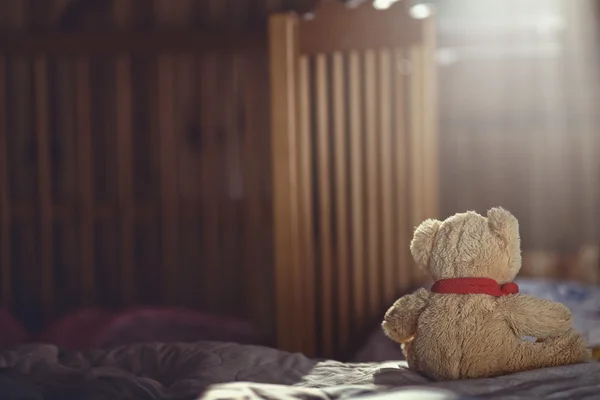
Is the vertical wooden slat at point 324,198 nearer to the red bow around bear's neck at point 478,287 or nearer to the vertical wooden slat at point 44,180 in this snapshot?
the red bow around bear's neck at point 478,287

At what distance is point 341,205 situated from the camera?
2252 millimetres

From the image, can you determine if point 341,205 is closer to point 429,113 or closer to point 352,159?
point 352,159

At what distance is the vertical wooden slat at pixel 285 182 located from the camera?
2.21m

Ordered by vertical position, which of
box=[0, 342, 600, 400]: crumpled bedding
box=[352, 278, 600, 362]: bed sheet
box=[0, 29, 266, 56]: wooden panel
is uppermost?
box=[0, 29, 266, 56]: wooden panel

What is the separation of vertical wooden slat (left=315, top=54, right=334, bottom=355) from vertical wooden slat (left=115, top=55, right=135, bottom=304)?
3.70ft

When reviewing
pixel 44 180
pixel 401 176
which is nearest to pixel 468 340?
pixel 401 176

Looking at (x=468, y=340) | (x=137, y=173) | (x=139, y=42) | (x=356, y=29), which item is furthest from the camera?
(x=137, y=173)

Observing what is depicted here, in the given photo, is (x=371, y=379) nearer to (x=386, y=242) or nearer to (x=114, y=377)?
(x=114, y=377)

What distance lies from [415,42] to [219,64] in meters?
1.14

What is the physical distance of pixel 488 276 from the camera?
119 cm

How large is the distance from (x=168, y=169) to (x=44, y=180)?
46cm

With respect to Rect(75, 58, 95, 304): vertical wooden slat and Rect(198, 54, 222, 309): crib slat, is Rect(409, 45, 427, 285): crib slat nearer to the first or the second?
Rect(198, 54, 222, 309): crib slat

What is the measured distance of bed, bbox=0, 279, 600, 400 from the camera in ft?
3.43

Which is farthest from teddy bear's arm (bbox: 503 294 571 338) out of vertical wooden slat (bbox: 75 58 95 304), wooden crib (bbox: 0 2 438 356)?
vertical wooden slat (bbox: 75 58 95 304)
